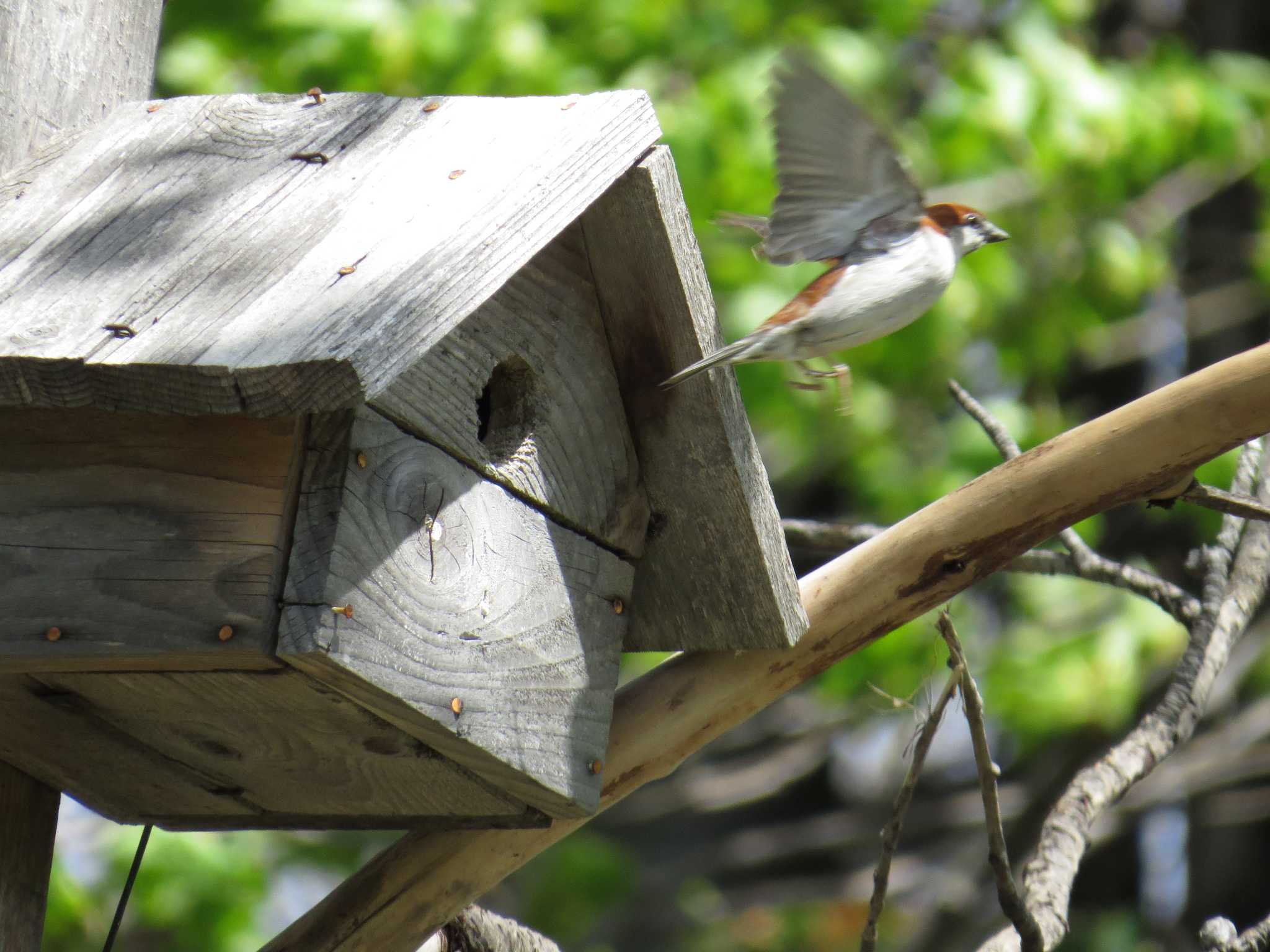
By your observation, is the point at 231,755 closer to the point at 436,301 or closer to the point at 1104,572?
the point at 436,301

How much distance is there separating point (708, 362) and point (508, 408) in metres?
0.26

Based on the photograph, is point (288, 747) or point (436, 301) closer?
point (436, 301)

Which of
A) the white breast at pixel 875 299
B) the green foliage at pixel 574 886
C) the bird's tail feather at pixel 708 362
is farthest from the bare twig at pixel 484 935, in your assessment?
the green foliage at pixel 574 886

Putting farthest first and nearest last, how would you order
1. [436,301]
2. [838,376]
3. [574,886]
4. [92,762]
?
[574,886] → [838,376] → [92,762] → [436,301]

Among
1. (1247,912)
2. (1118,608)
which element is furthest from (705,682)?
(1247,912)

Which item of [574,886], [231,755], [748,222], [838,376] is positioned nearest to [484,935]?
[231,755]

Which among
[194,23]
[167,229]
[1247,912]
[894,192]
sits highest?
[194,23]

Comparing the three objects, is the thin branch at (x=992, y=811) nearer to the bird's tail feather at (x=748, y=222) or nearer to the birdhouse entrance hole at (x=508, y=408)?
the birdhouse entrance hole at (x=508, y=408)

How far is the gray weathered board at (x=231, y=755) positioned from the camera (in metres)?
1.70

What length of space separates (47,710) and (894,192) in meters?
1.44

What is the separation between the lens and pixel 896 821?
1.80 meters

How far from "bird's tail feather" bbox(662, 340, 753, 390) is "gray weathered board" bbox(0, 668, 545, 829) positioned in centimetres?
54

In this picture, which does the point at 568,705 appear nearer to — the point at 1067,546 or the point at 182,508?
the point at 182,508

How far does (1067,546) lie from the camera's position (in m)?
2.35
